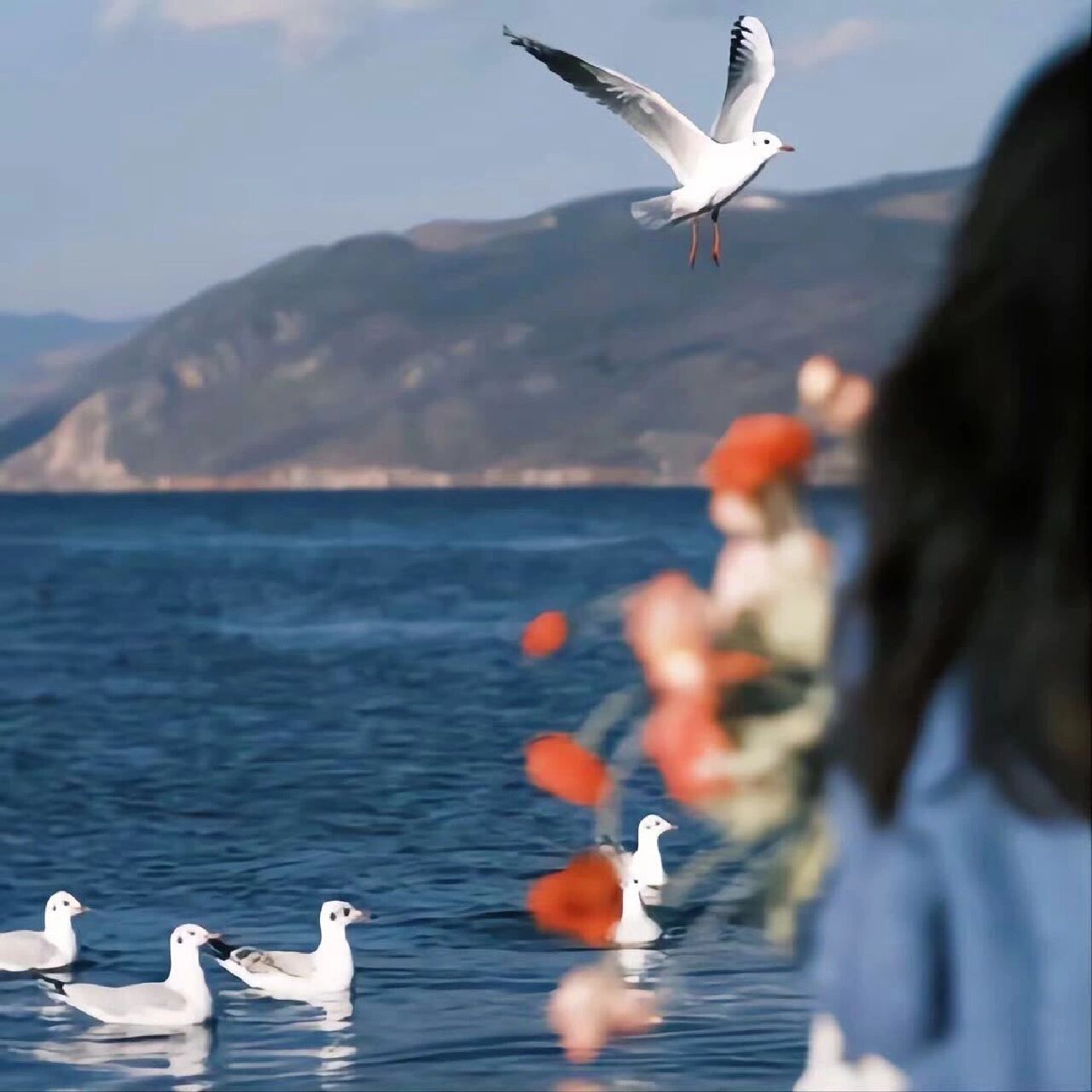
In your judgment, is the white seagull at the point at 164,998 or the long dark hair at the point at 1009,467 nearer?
the long dark hair at the point at 1009,467

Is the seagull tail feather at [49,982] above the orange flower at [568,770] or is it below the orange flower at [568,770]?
below

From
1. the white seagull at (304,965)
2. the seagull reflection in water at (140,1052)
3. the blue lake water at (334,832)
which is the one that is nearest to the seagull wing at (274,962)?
the white seagull at (304,965)

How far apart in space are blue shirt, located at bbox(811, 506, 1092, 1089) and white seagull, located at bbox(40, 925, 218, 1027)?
1244 cm

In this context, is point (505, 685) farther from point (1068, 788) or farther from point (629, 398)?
point (629, 398)

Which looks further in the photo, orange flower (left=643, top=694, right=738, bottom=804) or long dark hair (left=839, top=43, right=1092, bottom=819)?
orange flower (left=643, top=694, right=738, bottom=804)

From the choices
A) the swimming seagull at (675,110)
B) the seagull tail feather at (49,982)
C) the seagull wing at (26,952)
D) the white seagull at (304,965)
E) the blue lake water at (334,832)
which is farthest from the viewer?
the seagull wing at (26,952)

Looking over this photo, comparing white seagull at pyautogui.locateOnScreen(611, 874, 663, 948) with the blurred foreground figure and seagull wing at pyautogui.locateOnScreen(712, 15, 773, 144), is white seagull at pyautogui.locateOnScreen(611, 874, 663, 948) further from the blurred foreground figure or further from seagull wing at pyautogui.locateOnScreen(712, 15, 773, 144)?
the blurred foreground figure

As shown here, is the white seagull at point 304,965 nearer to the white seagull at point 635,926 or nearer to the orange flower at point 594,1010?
the white seagull at point 635,926

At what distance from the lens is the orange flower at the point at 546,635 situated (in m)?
2.24

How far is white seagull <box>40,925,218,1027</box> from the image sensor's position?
13.9 m

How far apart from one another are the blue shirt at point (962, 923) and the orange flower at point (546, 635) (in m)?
0.44

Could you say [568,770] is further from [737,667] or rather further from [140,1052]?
[140,1052]

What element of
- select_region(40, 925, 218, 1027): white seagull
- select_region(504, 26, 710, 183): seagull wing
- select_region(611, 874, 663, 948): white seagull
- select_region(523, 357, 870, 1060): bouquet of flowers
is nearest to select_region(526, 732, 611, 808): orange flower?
select_region(523, 357, 870, 1060): bouquet of flowers

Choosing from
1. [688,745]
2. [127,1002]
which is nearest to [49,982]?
[127,1002]
